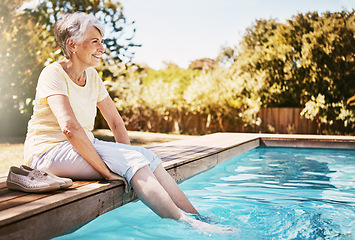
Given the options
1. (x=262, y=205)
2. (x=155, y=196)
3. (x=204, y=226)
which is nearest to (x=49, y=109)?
(x=155, y=196)

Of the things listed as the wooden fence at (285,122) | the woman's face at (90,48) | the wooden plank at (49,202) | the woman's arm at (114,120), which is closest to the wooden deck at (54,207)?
the wooden plank at (49,202)

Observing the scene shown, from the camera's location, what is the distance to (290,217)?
321cm

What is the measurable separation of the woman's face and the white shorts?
0.56 metres

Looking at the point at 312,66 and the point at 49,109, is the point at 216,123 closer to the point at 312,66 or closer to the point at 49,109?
the point at 312,66

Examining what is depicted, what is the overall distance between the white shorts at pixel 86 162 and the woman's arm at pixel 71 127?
0.11 meters

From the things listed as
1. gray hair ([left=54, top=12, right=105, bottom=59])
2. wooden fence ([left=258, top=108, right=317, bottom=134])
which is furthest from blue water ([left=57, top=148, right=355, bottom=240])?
wooden fence ([left=258, top=108, right=317, bottom=134])

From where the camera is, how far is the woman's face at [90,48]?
104 inches

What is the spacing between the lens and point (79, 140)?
8.04 ft

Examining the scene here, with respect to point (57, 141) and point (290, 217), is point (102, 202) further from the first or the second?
point (290, 217)

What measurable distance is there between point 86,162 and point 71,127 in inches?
12.4

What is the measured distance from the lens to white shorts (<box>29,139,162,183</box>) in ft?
8.39

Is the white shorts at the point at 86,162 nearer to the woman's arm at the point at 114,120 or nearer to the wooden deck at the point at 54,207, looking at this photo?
the wooden deck at the point at 54,207

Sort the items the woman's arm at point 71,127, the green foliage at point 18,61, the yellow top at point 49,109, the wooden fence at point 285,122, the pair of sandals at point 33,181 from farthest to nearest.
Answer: the wooden fence at point 285,122 → the green foliage at point 18,61 → the yellow top at point 49,109 → the woman's arm at point 71,127 → the pair of sandals at point 33,181

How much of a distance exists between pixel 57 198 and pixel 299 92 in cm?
1264
